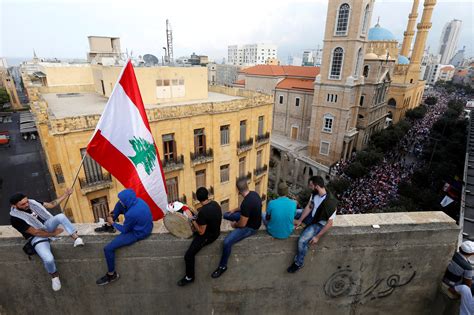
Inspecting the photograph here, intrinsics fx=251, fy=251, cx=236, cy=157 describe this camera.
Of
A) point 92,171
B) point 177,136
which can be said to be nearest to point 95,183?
point 92,171

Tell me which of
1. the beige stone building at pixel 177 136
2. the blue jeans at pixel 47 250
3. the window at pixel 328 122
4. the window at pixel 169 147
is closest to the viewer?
the blue jeans at pixel 47 250

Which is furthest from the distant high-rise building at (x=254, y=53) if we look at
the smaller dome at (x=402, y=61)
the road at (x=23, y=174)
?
the road at (x=23, y=174)

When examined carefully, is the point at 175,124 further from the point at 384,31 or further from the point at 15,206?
the point at 384,31

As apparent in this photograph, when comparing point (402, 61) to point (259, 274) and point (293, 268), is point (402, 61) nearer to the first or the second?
point (293, 268)

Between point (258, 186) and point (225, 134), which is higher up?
point (225, 134)

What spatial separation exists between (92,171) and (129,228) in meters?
9.10

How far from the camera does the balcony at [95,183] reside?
1141 cm

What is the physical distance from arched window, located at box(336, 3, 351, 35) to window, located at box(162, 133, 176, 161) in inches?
1022

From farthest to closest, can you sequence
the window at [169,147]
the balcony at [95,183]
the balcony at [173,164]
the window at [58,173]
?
the balcony at [173,164] < the window at [169,147] < the window at [58,173] < the balcony at [95,183]

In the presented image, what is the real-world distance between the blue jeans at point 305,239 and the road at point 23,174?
21728mm

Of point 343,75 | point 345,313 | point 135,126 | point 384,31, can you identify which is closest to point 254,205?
point 345,313

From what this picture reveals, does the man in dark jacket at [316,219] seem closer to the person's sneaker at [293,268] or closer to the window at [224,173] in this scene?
the person's sneaker at [293,268]

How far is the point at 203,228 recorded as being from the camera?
13.2 ft

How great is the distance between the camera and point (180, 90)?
1606cm
